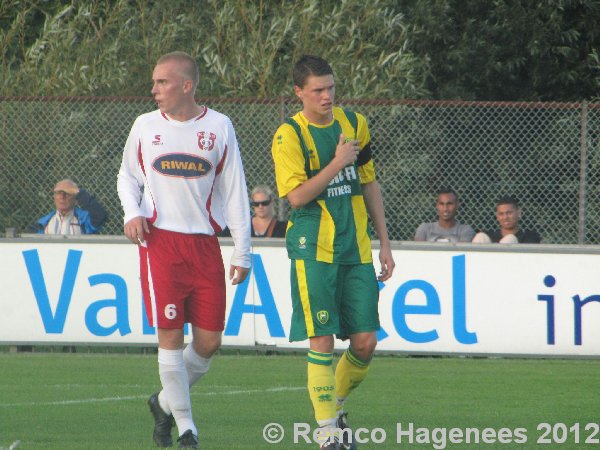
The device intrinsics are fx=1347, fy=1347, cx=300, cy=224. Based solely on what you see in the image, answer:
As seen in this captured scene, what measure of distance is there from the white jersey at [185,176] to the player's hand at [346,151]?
64 cm

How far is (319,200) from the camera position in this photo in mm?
7348

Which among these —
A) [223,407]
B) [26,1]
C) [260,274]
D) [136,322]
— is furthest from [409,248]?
[26,1]

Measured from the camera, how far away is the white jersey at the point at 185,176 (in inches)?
291

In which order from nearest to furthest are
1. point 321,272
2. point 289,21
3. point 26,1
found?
point 321,272, point 289,21, point 26,1

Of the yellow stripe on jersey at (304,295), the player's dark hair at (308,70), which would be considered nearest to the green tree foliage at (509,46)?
the player's dark hair at (308,70)

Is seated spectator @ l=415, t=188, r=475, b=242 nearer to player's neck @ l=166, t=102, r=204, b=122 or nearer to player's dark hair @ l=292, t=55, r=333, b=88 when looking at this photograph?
player's dark hair @ l=292, t=55, r=333, b=88

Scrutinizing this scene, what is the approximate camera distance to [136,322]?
13.6 metres

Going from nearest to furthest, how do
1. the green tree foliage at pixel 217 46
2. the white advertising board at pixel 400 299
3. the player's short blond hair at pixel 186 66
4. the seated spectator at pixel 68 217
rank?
the player's short blond hair at pixel 186 66
the white advertising board at pixel 400 299
the seated spectator at pixel 68 217
the green tree foliage at pixel 217 46

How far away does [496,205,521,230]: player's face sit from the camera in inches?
555

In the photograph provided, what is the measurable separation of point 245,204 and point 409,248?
20.4 ft

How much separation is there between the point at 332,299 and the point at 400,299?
615 cm

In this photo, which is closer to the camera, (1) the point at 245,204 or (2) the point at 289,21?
(1) the point at 245,204

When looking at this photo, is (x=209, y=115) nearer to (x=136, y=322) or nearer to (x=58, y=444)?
(x=58, y=444)
